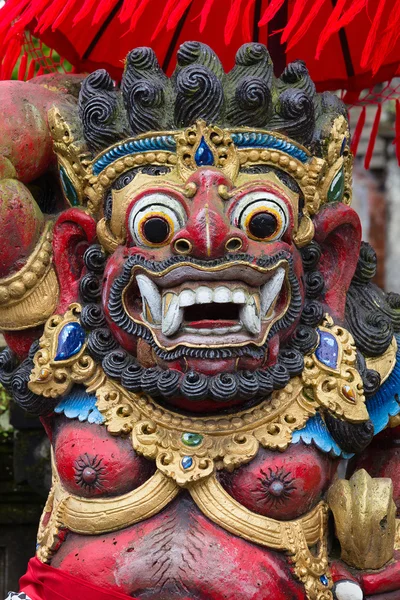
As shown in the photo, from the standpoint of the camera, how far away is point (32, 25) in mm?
3223

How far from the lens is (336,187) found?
294 cm

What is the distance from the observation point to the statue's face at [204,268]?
2.61 metres

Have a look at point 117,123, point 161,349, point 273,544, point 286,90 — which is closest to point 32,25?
point 117,123

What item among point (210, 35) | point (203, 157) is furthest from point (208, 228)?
point (210, 35)

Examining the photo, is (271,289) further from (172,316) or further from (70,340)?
(70,340)

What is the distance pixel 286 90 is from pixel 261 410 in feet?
2.68

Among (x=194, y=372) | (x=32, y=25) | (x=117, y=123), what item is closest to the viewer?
(x=194, y=372)

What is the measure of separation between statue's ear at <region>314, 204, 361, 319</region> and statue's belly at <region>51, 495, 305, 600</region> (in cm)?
67

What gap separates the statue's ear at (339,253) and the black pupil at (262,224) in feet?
0.68

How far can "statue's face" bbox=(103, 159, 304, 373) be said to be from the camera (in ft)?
8.56

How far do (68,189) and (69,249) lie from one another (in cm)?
16

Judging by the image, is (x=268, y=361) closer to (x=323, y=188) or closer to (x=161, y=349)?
(x=161, y=349)

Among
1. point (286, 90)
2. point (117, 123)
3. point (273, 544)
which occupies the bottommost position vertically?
point (273, 544)

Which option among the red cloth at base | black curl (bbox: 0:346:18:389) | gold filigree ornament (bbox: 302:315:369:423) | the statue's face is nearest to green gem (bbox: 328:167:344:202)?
the statue's face
